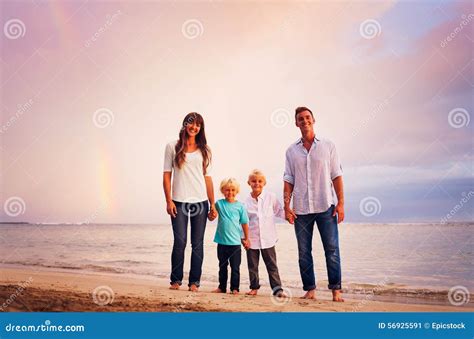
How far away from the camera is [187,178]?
14.0 feet

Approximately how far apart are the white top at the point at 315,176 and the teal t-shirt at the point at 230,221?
47cm

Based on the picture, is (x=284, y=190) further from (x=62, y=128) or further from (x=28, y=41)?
(x=28, y=41)

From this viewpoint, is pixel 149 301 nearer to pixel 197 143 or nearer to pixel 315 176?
pixel 197 143

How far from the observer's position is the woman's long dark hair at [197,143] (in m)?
4.29

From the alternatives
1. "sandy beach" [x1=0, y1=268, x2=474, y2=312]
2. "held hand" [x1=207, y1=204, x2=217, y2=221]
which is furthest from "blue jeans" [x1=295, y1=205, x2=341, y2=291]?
"held hand" [x1=207, y1=204, x2=217, y2=221]

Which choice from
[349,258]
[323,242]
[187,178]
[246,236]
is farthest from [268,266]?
[349,258]

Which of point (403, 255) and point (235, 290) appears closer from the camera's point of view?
point (235, 290)

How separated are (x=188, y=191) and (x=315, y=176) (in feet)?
3.45

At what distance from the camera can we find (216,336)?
3.94m

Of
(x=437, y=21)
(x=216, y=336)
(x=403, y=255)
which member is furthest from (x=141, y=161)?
(x=403, y=255)

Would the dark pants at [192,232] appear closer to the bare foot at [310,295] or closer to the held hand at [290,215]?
the held hand at [290,215]

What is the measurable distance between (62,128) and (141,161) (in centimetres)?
99

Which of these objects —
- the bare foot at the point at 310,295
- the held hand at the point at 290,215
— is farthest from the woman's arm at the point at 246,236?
the bare foot at the point at 310,295

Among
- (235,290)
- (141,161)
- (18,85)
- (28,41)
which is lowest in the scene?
(235,290)
